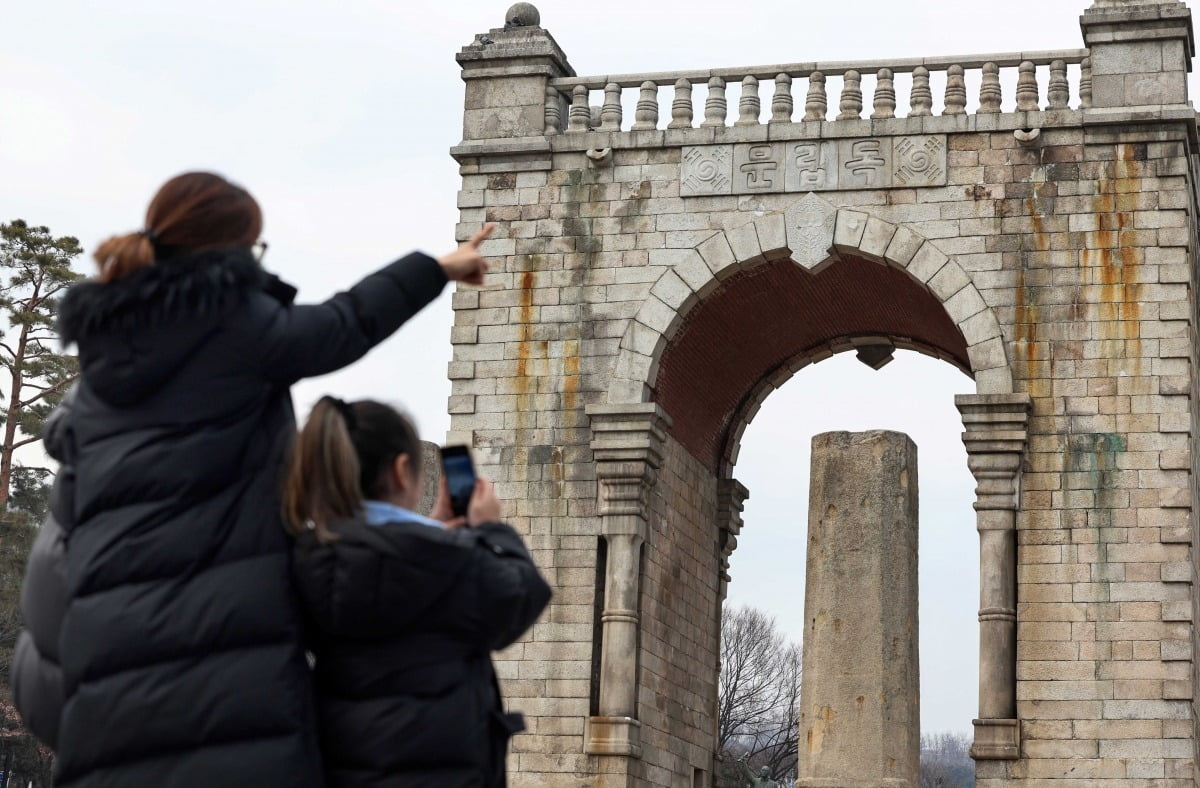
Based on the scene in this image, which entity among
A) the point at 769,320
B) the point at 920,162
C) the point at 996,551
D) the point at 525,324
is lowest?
the point at 996,551

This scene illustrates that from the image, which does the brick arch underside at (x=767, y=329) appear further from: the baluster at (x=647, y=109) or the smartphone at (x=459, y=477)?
→ the smartphone at (x=459, y=477)

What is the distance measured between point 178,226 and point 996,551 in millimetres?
13037

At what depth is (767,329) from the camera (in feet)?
63.5

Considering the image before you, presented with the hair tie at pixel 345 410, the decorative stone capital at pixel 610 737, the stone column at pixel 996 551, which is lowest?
the hair tie at pixel 345 410

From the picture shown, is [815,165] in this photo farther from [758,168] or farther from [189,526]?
[189,526]

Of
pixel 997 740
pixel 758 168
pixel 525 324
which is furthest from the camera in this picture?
pixel 525 324

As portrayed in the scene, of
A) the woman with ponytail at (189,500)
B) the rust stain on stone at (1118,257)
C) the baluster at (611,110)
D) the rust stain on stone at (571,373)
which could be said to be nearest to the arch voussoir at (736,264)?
the rust stain on stone at (571,373)

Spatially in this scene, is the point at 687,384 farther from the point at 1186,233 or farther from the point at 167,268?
the point at 167,268

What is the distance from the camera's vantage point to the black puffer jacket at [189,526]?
3602mm

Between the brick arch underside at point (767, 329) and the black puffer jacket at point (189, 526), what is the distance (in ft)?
45.4

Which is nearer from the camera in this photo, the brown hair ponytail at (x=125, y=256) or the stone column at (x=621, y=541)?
the brown hair ponytail at (x=125, y=256)

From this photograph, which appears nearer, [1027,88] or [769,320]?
[1027,88]

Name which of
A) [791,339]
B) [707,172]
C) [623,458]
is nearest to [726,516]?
[791,339]

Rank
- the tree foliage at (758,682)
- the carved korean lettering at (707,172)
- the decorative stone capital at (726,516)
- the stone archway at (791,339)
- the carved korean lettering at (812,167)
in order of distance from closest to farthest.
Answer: the stone archway at (791,339), the carved korean lettering at (812,167), the carved korean lettering at (707,172), the decorative stone capital at (726,516), the tree foliage at (758,682)
